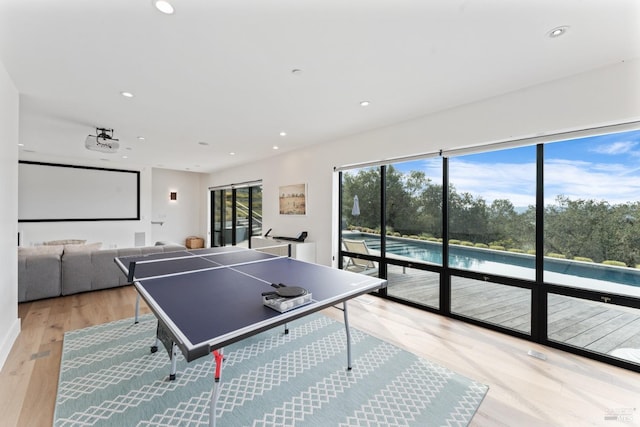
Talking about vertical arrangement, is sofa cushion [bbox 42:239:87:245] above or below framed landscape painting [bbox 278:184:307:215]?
below

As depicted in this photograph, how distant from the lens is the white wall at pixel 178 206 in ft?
26.7

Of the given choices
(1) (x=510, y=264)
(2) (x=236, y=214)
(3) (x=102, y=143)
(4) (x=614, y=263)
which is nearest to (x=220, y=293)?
(1) (x=510, y=264)

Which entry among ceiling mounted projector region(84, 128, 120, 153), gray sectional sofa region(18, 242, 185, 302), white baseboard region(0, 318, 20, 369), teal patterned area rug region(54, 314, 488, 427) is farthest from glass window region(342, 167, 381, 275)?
white baseboard region(0, 318, 20, 369)

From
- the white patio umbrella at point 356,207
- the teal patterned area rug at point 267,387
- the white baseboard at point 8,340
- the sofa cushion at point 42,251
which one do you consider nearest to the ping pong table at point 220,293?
the teal patterned area rug at point 267,387

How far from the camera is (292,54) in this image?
2.06 metres

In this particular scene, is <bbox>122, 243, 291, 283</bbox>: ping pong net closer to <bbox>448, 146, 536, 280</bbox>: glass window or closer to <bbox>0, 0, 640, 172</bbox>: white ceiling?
<bbox>0, 0, 640, 172</bbox>: white ceiling

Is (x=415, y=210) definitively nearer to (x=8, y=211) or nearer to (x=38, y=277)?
(x=8, y=211)

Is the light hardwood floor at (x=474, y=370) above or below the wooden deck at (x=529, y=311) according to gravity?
below

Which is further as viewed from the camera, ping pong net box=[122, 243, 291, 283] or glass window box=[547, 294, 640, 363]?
glass window box=[547, 294, 640, 363]

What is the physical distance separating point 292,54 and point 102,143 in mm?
3413

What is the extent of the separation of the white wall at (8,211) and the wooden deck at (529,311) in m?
4.26

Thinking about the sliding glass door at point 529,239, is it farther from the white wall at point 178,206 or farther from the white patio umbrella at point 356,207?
the white wall at point 178,206

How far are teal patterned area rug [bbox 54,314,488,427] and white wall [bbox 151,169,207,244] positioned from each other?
6095 millimetres

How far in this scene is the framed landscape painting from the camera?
5082 mm
